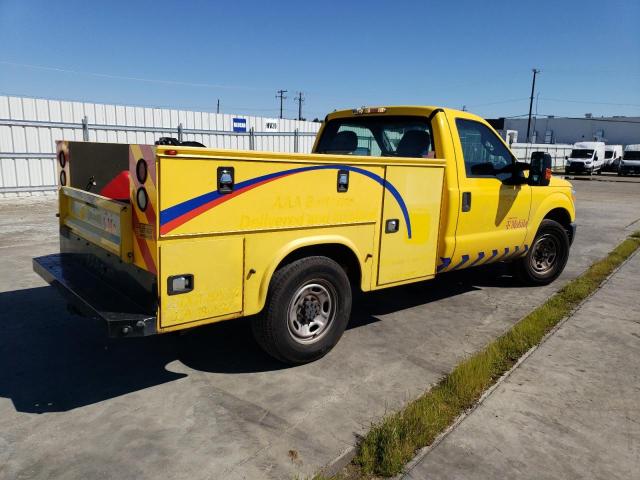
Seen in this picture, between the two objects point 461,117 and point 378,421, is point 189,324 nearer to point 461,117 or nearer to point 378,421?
point 378,421

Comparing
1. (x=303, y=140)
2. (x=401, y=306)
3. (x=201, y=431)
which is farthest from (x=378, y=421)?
(x=303, y=140)

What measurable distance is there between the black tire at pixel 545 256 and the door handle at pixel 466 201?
1.80m

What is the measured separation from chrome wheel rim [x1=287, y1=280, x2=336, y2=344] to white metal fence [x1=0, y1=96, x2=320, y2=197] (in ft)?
41.3

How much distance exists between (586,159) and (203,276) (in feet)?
130

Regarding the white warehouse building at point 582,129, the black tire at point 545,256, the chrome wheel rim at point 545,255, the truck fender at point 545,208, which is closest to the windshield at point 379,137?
the truck fender at point 545,208

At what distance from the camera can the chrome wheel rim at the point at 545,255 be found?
6.66m

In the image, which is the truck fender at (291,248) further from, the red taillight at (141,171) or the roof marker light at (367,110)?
the roof marker light at (367,110)

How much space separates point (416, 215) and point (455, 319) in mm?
1386

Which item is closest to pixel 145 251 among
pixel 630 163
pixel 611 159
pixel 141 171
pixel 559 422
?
pixel 141 171

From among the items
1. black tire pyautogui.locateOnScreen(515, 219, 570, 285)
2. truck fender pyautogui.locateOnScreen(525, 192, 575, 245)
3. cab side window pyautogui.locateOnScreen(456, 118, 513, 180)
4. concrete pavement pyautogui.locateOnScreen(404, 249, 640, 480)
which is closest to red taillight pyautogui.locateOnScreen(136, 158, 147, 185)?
concrete pavement pyautogui.locateOnScreen(404, 249, 640, 480)

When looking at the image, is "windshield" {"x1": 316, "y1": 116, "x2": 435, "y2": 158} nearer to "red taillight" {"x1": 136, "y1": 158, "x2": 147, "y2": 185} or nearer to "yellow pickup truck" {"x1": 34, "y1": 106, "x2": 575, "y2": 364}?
"yellow pickup truck" {"x1": 34, "y1": 106, "x2": 575, "y2": 364}

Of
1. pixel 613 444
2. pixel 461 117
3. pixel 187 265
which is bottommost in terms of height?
pixel 613 444

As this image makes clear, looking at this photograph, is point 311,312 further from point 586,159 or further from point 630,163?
point 630,163

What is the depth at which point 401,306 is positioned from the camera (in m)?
5.77
